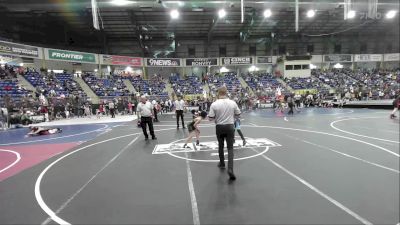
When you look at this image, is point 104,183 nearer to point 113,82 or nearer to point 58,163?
point 58,163

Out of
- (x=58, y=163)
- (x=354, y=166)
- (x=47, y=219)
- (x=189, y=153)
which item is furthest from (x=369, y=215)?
(x=58, y=163)

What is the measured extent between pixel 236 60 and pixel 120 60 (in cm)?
1773

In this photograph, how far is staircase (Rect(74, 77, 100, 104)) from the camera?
29.5 m

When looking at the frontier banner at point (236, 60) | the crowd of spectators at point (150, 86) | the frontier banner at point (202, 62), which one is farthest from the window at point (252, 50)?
the crowd of spectators at point (150, 86)

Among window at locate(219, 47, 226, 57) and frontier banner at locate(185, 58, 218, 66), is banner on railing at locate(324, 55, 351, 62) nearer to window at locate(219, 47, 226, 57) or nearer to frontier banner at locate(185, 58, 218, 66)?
window at locate(219, 47, 226, 57)

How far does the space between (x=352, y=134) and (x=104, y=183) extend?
344 inches

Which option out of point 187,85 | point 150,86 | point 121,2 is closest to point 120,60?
point 150,86

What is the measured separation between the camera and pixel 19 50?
27.0 metres

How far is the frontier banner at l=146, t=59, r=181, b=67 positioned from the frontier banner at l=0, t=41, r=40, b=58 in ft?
49.4

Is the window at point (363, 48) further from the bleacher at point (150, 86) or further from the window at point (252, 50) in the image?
the bleacher at point (150, 86)

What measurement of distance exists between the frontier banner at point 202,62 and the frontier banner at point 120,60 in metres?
7.51

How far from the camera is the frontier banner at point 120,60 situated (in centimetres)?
3659

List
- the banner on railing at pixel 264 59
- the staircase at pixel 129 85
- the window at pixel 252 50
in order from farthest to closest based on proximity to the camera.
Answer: the window at pixel 252 50
the banner on railing at pixel 264 59
the staircase at pixel 129 85

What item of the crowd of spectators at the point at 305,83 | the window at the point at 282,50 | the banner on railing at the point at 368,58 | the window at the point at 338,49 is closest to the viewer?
the crowd of spectators at the point at 305,83
